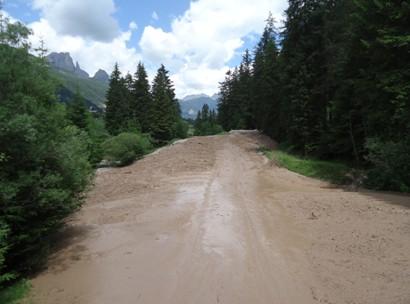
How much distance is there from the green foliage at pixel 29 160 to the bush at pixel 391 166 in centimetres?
1210

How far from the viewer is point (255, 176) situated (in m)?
18.0

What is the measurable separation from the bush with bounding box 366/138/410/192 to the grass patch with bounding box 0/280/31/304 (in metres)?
13.2

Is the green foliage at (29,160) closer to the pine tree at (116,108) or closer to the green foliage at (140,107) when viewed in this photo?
the green foliage at (140,107)

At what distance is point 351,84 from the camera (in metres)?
19.5

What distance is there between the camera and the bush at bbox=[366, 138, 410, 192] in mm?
14438

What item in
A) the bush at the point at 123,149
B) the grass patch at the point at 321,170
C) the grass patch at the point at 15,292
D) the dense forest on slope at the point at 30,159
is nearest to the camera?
the grass patch at the point at 15,292

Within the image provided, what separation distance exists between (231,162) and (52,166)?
47.2 ft

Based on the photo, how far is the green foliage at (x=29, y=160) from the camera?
7703 millimetres

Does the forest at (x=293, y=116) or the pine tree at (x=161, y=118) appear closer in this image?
the forest at (x=293, y=116)

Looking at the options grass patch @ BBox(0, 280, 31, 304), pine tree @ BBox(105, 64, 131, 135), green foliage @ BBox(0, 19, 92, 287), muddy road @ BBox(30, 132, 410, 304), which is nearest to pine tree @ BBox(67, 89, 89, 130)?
pine tree @ BBox(105, 64, 131, 135)

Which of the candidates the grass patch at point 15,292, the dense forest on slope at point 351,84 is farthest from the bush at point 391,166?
the grass patch at point 15,292

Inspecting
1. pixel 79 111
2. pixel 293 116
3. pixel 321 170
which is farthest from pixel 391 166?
pixel 79 111

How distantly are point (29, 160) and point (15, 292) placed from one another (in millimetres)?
2870

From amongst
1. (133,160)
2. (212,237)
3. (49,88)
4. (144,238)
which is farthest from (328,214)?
(133,160)
